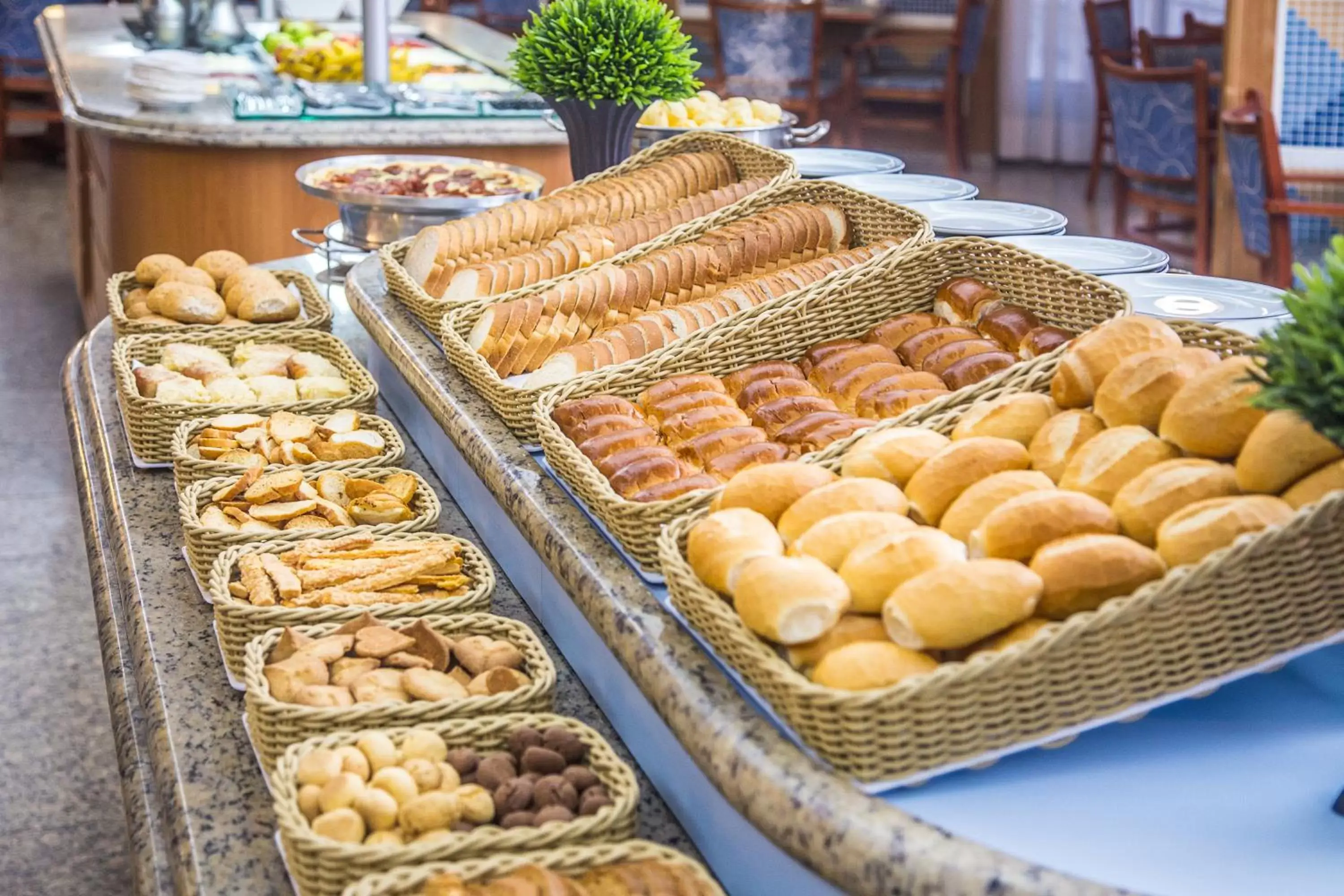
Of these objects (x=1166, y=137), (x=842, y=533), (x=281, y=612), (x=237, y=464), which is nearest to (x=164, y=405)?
(x=237, y=464)

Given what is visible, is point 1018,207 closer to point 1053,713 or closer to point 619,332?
point 619,332

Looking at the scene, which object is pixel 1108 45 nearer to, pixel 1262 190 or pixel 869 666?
pixel 1262 190

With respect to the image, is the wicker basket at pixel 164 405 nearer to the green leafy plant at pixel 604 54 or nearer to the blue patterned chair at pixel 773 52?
the green leafy plant at pixel 604 54

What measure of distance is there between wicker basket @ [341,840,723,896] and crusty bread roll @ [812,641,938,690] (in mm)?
183

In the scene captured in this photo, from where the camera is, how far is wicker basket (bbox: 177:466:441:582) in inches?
65.0

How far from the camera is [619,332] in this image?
179 centimetres

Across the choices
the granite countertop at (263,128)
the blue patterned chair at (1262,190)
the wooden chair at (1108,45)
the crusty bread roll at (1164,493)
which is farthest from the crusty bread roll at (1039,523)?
the wooden chair at (1108,45)

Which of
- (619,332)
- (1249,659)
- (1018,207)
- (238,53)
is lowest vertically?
(1249,659)

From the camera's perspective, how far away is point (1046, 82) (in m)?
9.02

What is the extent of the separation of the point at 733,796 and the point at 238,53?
5.18 meters

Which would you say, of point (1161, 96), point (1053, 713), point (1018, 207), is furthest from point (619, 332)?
point (1161, 96)

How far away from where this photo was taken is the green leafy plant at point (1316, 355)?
98 centimetres

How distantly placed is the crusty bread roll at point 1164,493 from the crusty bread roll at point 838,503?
182 millimetres

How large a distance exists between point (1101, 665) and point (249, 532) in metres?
1.00
